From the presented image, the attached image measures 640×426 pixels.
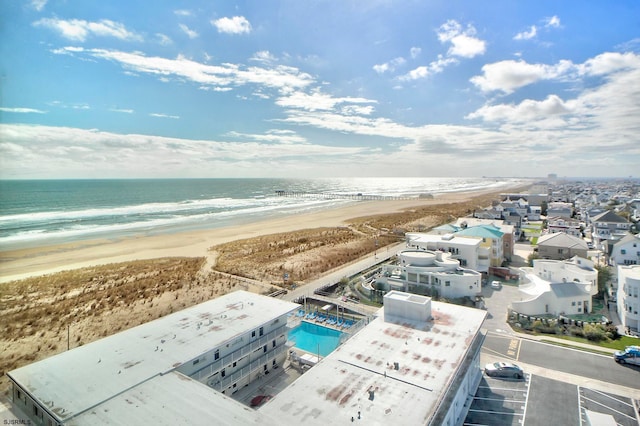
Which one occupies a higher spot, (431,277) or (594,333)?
(431,277)

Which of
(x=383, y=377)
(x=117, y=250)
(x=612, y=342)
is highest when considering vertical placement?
(x=383, y=377)

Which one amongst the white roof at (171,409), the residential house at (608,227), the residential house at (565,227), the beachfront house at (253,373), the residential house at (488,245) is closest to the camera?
the white roof at (171,409)

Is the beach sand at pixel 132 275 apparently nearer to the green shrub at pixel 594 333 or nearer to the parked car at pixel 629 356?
the green shrub at pixel 594 333

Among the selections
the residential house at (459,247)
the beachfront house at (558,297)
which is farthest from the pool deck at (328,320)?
the residential house at (459,247)

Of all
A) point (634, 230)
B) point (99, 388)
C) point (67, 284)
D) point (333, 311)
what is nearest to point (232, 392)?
point (99, 388)

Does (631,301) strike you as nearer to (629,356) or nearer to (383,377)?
(629,356)

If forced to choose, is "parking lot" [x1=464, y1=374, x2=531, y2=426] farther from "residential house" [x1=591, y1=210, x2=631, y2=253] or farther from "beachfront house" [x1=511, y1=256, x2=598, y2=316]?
"residential house" [x1=591, y1=210, x2=631, y2=253]

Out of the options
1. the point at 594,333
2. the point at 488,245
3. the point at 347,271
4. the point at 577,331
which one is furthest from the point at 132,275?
the point at 594,333
